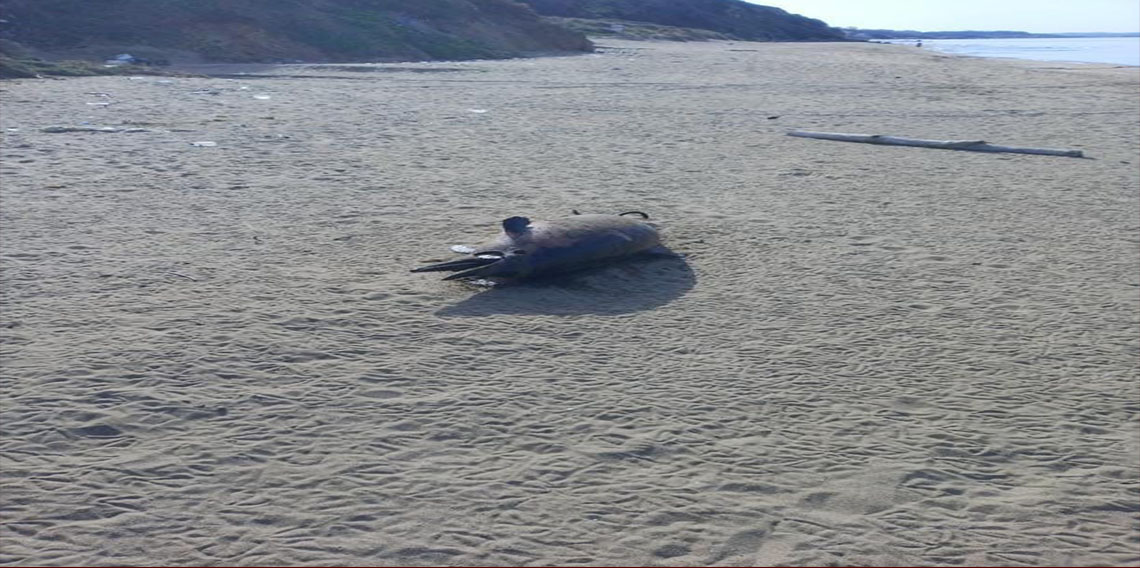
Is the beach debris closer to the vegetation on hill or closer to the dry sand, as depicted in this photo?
the dry sand

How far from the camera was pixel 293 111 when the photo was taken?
1711 cm

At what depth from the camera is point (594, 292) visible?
754 centimetres

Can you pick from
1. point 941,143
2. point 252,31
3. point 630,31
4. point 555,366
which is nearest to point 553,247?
point 555,366

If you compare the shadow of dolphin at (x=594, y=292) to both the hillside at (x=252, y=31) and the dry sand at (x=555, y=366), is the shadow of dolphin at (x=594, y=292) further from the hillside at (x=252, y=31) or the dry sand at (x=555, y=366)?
the hillside at (x=252, y=31)

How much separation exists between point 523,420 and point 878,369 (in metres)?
2.11

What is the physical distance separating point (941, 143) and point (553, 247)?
9.36 m

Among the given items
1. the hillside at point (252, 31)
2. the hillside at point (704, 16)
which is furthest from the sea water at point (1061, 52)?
the hillside at point (252, 31)

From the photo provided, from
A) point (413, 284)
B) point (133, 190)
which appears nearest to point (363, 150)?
point (133, 190)

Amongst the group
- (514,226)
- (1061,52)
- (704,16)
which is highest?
(704,16)

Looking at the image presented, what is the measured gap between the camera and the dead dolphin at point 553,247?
23.9 feet

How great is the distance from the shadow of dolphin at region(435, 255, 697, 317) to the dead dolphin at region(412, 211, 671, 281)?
0.09 meters

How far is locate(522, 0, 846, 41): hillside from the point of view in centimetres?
7444

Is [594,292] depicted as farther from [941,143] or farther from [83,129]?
[941,143]

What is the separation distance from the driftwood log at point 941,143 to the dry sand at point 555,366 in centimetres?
153
